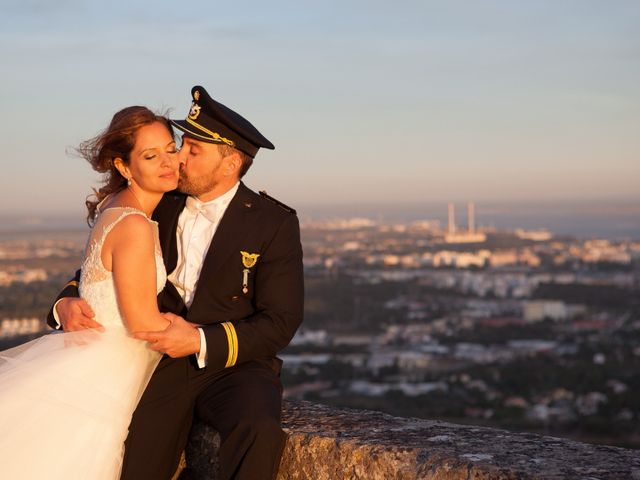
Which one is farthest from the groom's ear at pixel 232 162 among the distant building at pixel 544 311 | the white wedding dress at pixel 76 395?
the distant building at pixel 544 311

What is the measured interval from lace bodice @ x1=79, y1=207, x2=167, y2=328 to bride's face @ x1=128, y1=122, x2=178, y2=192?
0.50 feet

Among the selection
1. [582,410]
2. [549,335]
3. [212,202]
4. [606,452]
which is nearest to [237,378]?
[212,202]

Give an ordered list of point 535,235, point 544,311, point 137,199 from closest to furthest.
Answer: point 137,199 → point 544,311 → point 535,235

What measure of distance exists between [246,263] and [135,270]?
0.37m

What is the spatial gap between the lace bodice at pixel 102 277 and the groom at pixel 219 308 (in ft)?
0.15

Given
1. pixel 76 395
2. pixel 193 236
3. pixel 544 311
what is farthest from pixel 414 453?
pixel 544 311

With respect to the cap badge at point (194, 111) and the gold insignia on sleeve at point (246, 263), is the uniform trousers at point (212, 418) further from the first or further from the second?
the cap badge at point (194, 111)

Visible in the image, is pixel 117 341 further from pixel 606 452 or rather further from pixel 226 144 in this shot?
pixel 606 452

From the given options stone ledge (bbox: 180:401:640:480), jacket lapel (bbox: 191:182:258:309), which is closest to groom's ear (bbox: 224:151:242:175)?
jacket lapel (bbox: 191:182:258:309)

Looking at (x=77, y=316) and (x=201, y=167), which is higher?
(x=201, y=167)

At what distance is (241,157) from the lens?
3.36 m

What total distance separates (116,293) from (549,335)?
56.1 meters

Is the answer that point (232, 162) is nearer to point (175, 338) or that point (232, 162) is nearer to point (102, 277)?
point (102, 277)

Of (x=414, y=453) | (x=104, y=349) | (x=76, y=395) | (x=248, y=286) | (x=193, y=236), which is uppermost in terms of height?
(x=193, y=236)
